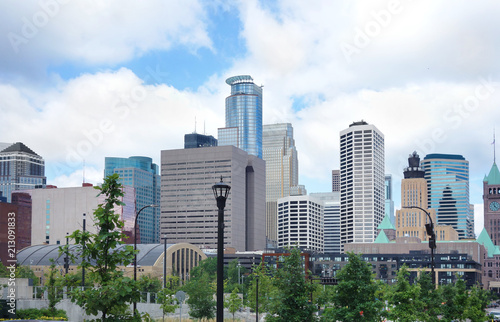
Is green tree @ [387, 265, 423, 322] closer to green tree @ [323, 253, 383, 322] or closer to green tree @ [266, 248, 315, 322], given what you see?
green tree @ [323, 253, 383, 322]

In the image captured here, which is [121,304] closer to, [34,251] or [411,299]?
[411,299]

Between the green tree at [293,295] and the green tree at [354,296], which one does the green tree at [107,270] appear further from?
the green tree at [354,296]

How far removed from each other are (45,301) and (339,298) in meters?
36.2

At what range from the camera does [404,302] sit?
157 feet

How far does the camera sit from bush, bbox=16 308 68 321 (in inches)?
2124

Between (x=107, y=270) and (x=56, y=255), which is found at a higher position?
(x=107, y=270)

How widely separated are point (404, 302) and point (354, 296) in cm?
741

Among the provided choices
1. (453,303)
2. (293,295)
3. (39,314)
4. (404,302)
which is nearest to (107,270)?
(293,295)

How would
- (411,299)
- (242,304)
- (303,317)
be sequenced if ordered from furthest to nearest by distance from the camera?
1. (242,304)
2. (411,299)
3. (303,317)

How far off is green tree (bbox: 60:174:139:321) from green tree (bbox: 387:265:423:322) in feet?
90.9

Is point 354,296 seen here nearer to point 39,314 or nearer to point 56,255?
point 39,314

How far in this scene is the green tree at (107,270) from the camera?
24.0 meters

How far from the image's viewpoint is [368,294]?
42.7m

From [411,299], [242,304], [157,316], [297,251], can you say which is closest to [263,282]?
[242,304]
